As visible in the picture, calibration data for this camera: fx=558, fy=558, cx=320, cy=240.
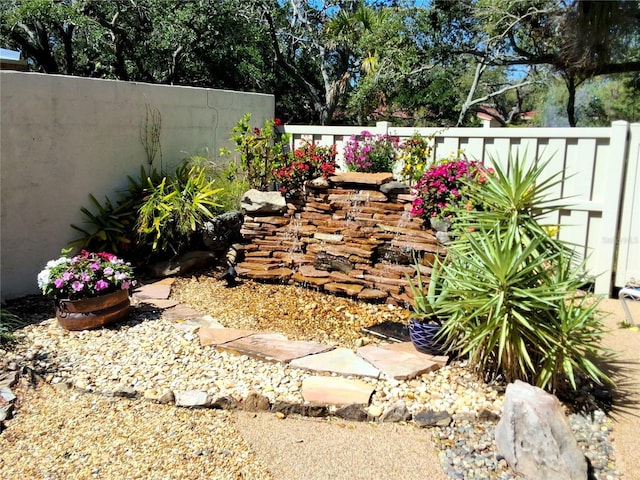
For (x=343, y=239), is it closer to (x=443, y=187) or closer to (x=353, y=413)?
(x=443, y=187)

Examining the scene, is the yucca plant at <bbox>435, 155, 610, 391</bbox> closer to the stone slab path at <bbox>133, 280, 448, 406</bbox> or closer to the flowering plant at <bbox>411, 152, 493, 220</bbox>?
the stone slab path at <bbox>133, 280, 448, 406</bbox>

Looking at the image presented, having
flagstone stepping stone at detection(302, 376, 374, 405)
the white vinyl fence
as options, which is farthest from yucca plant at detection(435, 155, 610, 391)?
the white vinyl fence

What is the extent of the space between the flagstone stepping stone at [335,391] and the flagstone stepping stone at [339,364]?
11 cm

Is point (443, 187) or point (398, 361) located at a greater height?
point (443, 187)

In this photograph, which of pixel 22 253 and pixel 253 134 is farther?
pixel 253 134

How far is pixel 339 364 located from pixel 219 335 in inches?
40.7

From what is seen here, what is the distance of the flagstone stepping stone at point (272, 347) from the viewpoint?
4027mm

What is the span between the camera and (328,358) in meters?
4.03

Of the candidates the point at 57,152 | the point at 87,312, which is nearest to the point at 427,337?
the point at 87,312

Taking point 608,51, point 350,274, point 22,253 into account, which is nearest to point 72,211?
point 22,253

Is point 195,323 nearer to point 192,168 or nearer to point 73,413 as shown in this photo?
point 73,413

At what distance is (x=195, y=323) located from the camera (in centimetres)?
470

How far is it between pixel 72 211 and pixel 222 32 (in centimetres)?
753

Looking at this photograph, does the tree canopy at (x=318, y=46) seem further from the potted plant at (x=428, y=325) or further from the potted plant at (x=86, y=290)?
the potted plant at (x=86, y=290)
